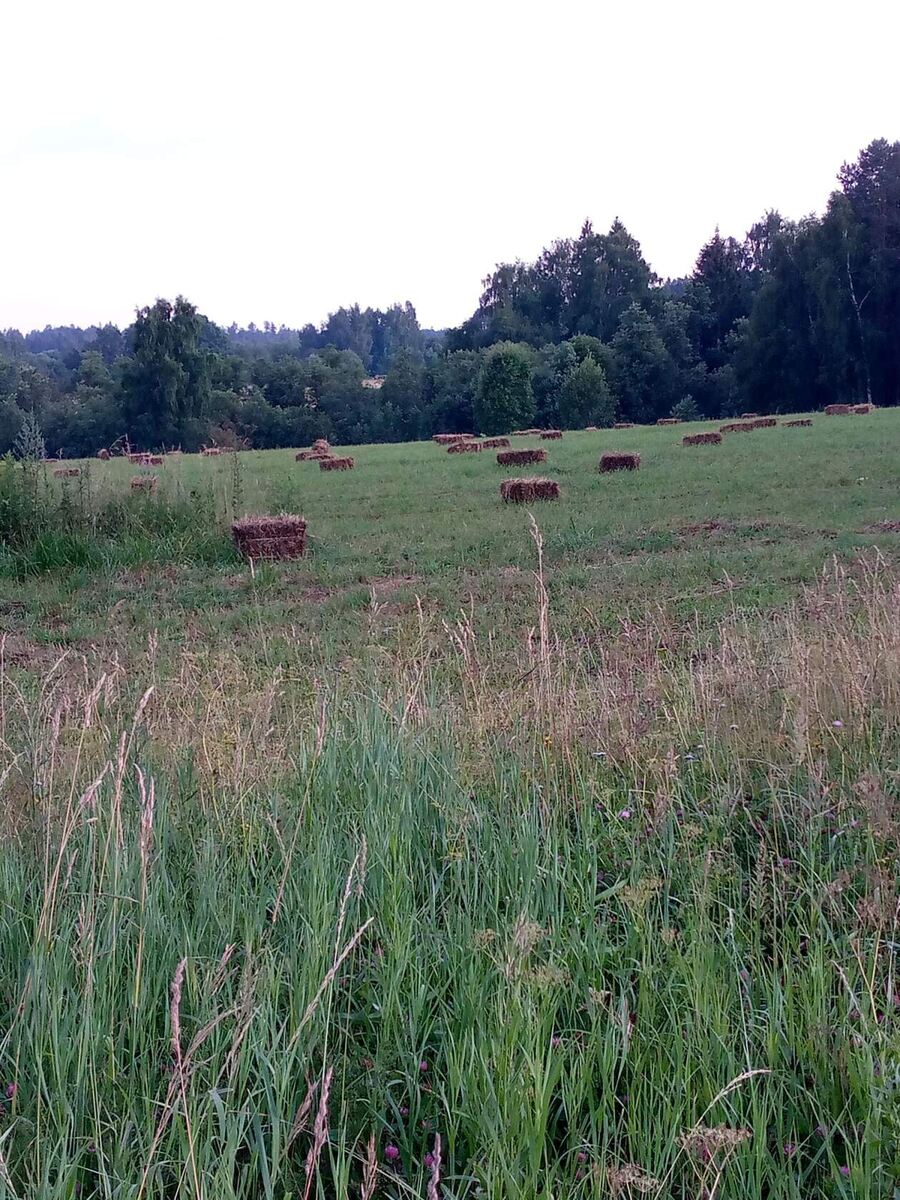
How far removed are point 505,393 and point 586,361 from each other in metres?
5.11

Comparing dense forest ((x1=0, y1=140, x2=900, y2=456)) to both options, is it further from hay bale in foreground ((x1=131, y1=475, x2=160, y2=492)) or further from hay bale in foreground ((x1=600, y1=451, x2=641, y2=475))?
→ hay bale in foreground ((x1=131, y1=475, x2=160, y2=492))

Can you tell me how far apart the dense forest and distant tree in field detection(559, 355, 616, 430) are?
0.11 m

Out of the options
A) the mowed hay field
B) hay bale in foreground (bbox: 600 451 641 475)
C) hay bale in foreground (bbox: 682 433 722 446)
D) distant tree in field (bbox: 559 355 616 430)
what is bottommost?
the mowed hay field

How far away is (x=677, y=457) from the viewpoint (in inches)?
878

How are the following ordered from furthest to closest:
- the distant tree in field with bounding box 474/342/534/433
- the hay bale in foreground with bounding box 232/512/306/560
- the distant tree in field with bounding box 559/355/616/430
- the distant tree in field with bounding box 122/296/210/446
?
the distant tree in field with bounding box 122/296/210/446 < the distant tree in field with bounding box 474/342/534/433 < the distant tree in field with bounding box 559/355/616/430 < the hay bale in foreground with bounding box 232/512/306/560

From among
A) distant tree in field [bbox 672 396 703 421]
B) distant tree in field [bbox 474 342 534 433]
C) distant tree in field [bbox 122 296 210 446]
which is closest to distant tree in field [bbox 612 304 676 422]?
distant tree in field [bbox 672 396 703 421]

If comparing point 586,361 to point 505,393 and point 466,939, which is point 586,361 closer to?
point 505,393

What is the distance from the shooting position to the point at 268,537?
37.6 ft

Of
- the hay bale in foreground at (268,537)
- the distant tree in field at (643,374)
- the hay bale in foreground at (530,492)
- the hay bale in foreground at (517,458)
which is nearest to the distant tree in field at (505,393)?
the distant tree in field at (643,374)

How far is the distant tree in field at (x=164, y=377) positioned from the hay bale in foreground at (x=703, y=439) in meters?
45.5

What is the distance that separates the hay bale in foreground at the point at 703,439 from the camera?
25859mm

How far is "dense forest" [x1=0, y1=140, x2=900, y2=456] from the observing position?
A: 5050cm

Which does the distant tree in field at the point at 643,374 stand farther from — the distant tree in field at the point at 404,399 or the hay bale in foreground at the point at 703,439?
the hay bale in foreground at the point at 703,439

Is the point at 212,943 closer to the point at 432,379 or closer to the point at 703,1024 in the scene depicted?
the point at 703,1024
